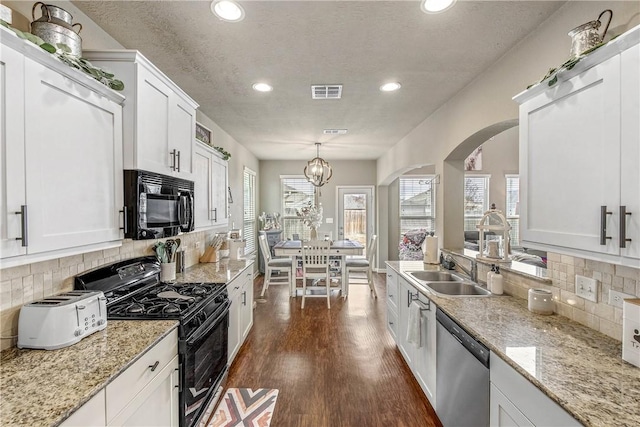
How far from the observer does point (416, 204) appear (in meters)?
6.91

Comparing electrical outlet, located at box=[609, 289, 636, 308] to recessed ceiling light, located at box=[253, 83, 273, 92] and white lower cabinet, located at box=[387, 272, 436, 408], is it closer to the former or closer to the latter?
white lower cabinet, located at box=[387, 272, 436, 408]

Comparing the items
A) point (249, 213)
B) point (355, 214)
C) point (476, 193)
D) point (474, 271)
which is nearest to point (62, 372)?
point (474, 271)

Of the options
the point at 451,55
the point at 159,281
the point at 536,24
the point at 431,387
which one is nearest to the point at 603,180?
the point at 536,24

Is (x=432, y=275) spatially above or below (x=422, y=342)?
above

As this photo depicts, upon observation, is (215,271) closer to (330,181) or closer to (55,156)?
(55,156)

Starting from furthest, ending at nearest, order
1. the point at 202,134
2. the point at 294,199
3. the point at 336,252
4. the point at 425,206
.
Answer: the point at 294,199, the point at 425,206, the point at 336,252, the point at 202,134

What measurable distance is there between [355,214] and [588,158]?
233 inches

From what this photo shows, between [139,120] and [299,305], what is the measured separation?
3.58 meters

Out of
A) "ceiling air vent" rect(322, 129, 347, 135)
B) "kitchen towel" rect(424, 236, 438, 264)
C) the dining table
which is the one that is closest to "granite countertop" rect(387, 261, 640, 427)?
"kitchen towel" rect(424, 236, 438, 264)

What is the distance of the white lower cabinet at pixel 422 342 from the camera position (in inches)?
82.3

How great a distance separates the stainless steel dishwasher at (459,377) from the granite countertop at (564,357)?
0.08 metres

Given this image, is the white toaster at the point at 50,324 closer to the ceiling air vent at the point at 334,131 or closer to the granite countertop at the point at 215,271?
the granite countertop at the point at 215,271

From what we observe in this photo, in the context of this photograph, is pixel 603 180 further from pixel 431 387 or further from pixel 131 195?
pixel 131 195

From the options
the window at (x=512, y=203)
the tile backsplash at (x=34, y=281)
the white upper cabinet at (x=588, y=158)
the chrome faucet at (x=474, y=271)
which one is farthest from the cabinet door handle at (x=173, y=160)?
the window at (x=512, y=203)
